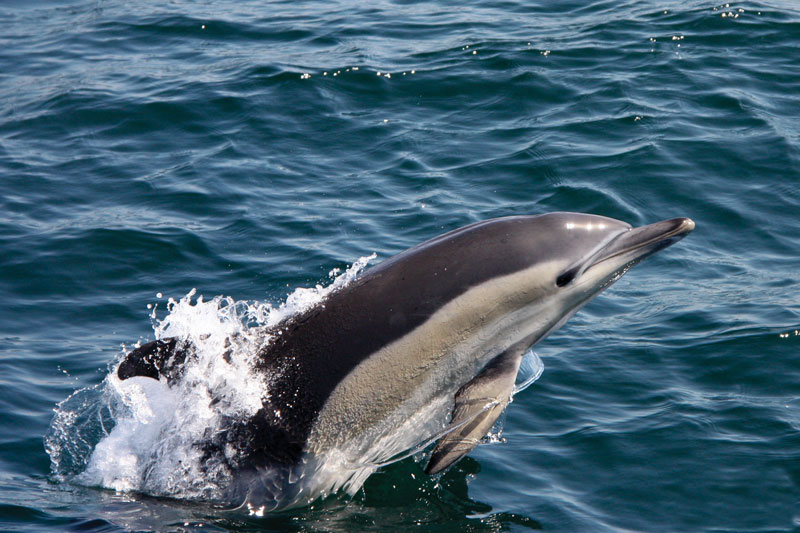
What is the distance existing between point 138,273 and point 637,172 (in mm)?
5718

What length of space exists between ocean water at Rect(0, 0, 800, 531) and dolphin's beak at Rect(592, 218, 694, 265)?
1656mm

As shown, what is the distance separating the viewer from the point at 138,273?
10.4m

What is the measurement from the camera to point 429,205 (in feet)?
37.6

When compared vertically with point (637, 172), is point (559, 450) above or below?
below

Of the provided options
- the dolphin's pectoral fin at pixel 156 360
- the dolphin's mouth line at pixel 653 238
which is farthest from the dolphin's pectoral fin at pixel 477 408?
the dolphin's pectoral fin at pixel 156 360

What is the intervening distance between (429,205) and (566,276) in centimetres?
495

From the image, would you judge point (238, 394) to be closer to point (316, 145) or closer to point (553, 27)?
point (316, 145)

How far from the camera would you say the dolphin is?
→ 6.40m

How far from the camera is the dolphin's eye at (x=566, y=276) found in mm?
6598

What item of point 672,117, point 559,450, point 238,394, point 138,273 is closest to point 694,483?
point 559,450

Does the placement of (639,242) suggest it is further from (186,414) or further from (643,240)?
(186,414)

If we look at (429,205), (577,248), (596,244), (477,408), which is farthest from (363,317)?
(429,205)

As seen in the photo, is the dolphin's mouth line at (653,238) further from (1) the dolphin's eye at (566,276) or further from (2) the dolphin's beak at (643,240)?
(1) the dolphin's eye at (566,276)

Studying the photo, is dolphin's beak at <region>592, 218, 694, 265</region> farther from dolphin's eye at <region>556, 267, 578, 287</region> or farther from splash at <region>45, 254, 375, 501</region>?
splash at <region>45, 254, 375, 501</region>
